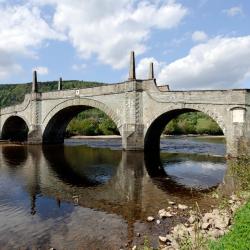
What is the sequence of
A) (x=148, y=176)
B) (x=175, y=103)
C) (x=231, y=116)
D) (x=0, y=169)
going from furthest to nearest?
(x=175, y=103)
(x=231, y=116)
(x=0, y=169)
(x=148, y=176)

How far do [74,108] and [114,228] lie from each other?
33.5 m

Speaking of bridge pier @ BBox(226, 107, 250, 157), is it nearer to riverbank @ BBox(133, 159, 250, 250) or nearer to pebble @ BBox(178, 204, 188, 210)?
riverbank @ BBox(133, 159, 250, 250)

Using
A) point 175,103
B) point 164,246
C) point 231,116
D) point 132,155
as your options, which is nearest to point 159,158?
point 132,155

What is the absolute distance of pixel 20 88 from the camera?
154625 mm

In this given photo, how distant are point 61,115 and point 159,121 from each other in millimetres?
16607

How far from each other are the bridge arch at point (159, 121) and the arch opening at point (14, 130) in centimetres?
2766

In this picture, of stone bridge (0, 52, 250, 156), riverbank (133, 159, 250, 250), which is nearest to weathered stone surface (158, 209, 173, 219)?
riverbank (133, 159, 250, 250)

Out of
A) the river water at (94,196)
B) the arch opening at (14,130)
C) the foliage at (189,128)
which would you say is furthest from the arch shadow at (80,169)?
the foliage at (189,128)

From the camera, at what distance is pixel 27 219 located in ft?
45.1

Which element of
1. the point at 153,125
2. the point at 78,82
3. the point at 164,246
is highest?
the point at 78,82

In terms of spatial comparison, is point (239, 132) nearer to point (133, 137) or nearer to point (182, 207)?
point (133, 137)

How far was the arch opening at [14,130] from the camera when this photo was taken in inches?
2255

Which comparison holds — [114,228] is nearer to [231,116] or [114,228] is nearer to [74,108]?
[231,116]

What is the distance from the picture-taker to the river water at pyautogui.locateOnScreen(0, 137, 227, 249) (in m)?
11.9
